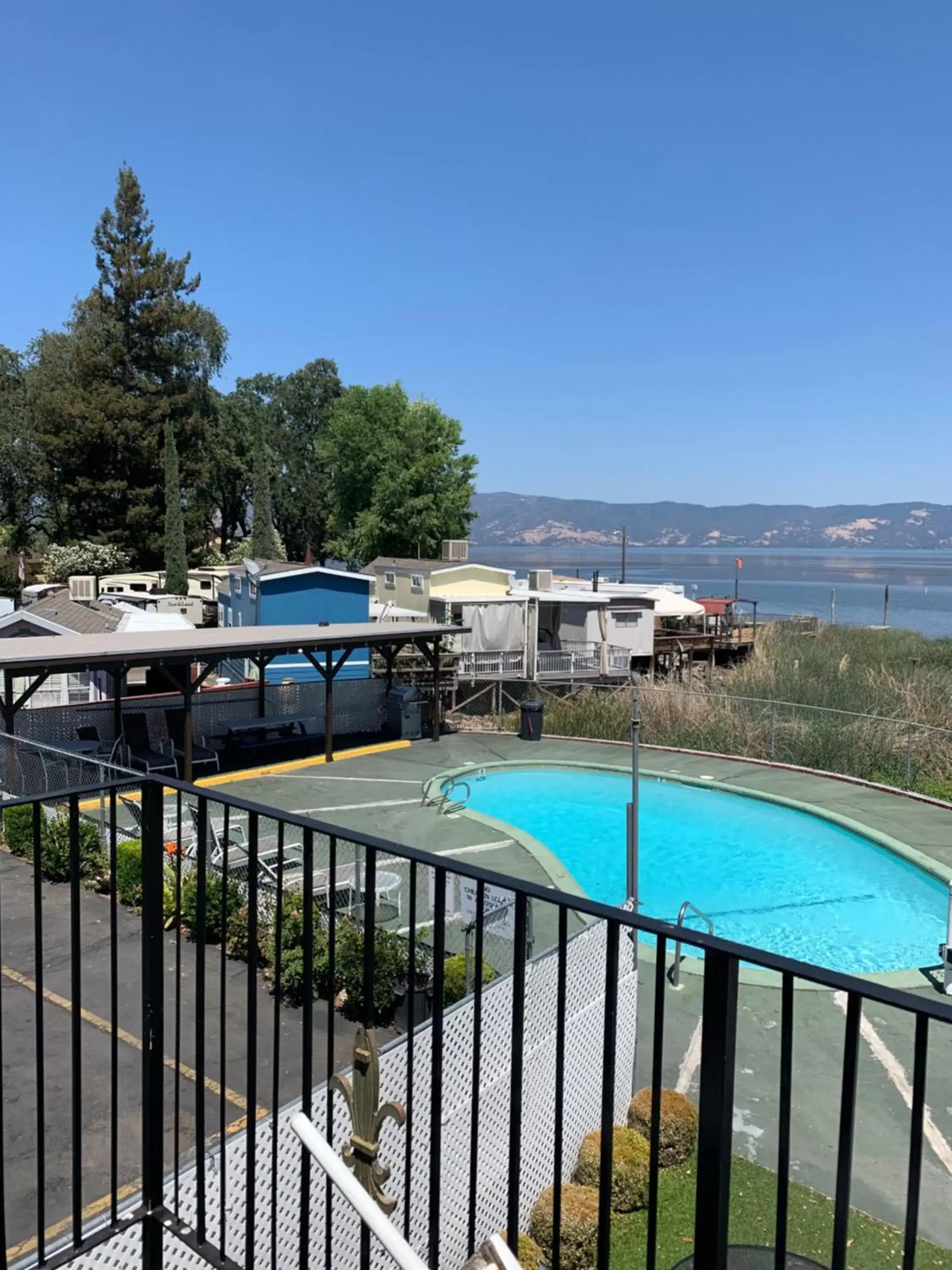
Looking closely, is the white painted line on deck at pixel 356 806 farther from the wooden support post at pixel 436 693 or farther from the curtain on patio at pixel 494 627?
the curtain on patio at pixel 494 627

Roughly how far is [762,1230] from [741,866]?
9.43 metres

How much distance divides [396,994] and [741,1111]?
2737 millimetres

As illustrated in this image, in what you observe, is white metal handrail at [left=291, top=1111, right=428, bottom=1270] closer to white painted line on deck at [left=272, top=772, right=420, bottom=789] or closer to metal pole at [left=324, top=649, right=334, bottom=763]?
white painted line on deck at [left=272, top=772, right=420, bottom=789]

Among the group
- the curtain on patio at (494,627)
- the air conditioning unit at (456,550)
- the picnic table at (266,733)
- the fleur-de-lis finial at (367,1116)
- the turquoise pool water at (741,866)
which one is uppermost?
the air conditioning unit at (456,550)

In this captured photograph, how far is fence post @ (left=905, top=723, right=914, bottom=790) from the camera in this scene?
16.0m

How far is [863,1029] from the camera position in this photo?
798 centimetres

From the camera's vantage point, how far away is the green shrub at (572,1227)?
4.90m

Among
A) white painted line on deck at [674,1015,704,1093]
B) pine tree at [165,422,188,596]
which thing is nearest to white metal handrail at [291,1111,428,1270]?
white painted line on deck at [674,1015,704,1093]

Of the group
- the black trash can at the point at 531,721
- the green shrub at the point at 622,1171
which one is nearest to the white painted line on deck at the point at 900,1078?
the green shrub at the point at 622,1171

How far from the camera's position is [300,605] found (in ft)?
83.0

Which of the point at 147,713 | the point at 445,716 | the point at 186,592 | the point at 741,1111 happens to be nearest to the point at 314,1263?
the point at 741,1111

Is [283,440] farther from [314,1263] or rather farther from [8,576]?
[314,1263]

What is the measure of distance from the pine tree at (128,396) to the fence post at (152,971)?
144ft

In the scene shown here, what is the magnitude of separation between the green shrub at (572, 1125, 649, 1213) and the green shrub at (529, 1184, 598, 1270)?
0.21m
